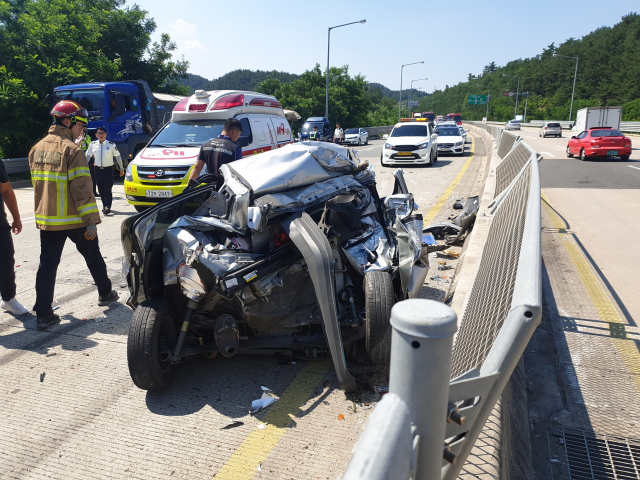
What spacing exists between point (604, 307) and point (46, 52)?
22645 millimetres

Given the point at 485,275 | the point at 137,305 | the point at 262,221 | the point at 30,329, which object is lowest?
the point at 30,329

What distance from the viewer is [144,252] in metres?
3.43

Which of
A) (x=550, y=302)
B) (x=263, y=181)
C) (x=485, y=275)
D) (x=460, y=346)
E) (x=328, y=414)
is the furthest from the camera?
(x=550, y=302)

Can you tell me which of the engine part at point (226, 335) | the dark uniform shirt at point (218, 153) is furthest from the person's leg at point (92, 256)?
the engine part at point (226, 335)

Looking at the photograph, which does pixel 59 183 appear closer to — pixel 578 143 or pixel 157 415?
pixel 157 415

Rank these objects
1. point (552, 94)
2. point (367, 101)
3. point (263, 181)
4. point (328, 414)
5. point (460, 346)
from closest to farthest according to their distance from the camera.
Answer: point (460, 346) < point (328, 414) < point (263, 181) < point (367, 101) < point (552, 94)

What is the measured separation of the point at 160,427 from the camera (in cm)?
308

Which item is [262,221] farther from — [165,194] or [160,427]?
[165,194]

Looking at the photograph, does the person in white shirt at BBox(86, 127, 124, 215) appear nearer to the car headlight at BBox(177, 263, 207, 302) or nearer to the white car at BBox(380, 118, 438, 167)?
the car headlight at BBox(177, 263, 207, 302)

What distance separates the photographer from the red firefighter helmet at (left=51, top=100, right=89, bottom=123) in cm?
461

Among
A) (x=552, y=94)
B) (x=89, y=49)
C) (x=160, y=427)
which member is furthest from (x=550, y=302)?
(x=552, y=94)

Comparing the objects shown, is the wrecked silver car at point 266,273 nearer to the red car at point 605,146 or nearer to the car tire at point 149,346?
the car tire at point 149,346

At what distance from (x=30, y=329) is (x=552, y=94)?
12116cm

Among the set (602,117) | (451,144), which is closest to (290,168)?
(451,144)
